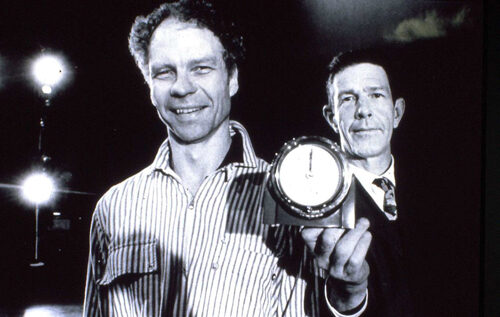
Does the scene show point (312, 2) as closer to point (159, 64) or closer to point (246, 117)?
point (246, 117)

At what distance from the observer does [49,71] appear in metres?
1.49

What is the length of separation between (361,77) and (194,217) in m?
0.71

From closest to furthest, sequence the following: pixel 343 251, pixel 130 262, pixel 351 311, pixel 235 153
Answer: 1. pixel 343 251
2. pixel 351 311
3. pixel 130 262
4. pixel 235 153

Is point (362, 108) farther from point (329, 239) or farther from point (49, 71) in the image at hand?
point (49, 71)

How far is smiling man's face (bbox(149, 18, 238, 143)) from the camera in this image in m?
1.32

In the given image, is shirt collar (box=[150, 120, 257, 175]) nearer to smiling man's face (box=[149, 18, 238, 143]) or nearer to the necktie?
smiling man's face (box=[149, 18, 238, 143])

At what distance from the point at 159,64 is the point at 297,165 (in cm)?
60

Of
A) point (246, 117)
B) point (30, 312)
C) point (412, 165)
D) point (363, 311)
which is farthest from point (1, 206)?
point (412, 165)

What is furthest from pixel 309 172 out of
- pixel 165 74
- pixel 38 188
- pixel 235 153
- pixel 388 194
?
pixel 38 188

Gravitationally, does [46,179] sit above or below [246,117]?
below

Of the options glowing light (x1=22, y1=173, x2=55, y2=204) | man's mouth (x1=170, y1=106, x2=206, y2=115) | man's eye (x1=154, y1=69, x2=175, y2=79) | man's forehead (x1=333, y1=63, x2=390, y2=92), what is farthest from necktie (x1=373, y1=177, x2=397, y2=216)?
glowing light (x1=22, y1=173, x2=55, y2=204)

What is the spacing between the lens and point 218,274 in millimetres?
1252

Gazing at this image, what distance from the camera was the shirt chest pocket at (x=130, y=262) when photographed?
125 centimetres

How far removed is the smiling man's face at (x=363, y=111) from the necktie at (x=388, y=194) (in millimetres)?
87
